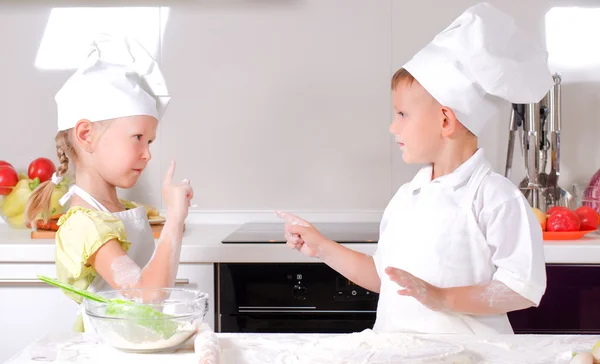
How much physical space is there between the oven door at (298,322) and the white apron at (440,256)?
0.49 meters

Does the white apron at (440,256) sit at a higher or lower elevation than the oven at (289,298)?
higher

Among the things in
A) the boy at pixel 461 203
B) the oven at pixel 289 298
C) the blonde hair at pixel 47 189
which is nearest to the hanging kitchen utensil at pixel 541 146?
the oven at pixel 289 298

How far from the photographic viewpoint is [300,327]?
6.68 ft

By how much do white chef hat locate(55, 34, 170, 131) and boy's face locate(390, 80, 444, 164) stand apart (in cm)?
51

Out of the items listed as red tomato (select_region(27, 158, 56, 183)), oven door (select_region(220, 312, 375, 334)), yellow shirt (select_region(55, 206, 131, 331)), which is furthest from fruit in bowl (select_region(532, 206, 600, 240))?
red tomato (select_region(27, 158, 56, 183))

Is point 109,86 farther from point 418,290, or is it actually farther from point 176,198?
point 418,290

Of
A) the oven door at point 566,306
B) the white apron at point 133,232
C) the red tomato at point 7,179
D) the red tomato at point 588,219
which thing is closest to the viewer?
the white apron at point 133,232

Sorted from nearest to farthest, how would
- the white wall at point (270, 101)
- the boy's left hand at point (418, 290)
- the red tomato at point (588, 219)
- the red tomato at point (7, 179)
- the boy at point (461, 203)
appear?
the boy's left hand at point (418, 290) < the boy at point (461, 203) < the red tomato at point (588, 219) < the red tomato at point (7, 179) < the white wall at point (270, 101)

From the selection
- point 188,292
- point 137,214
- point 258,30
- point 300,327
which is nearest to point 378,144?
point 258,30

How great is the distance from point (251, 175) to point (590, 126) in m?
1.06

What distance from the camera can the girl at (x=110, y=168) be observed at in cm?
152

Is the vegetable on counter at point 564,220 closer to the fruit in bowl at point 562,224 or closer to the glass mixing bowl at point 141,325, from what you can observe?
the fruit in bowl at point 562,224

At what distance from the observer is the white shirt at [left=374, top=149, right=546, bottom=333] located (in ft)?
4.52

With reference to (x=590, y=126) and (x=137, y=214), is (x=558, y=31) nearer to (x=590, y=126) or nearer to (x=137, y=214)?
(x=590, y=126)
